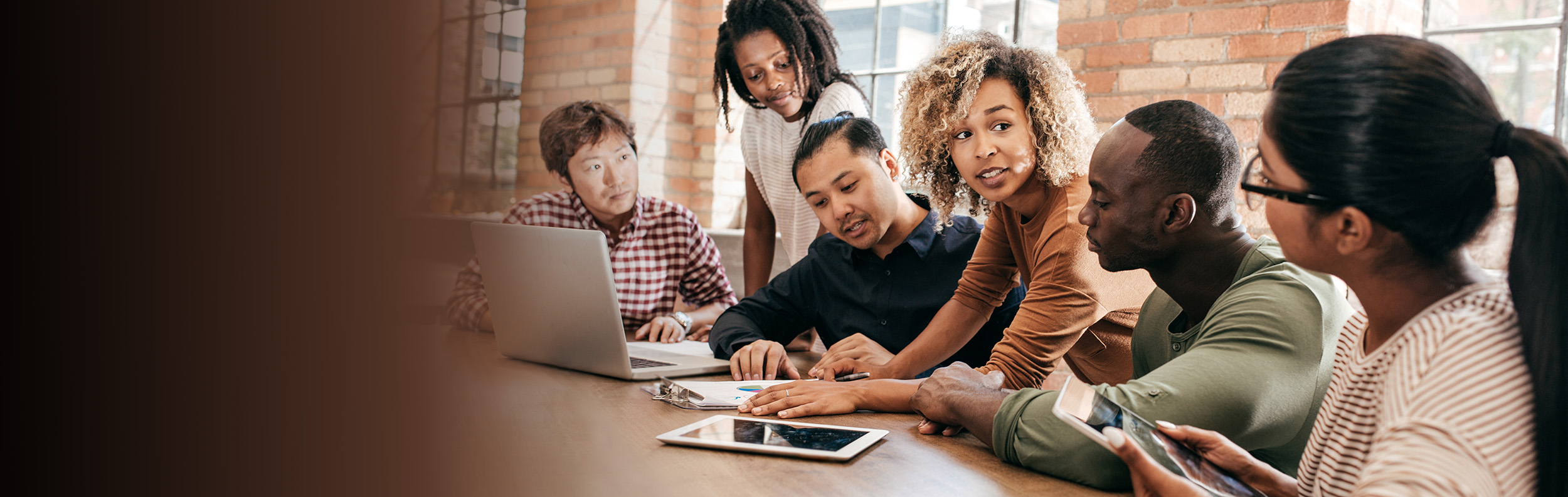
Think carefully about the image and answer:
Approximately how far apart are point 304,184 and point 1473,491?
664mm

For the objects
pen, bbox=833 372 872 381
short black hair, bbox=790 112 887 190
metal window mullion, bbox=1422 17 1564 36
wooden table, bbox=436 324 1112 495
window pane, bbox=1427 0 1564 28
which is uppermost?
window pane, bbox=1427 0 1564 28

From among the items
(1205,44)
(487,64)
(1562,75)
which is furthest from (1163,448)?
(1562,75)

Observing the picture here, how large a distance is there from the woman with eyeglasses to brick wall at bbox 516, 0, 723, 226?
12.8ft

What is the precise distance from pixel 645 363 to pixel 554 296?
0.20m

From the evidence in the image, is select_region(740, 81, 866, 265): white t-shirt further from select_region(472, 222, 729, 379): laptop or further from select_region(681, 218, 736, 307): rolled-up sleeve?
select_region(472, 222, 729, 379): laptop

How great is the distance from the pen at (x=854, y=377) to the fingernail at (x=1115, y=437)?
72 cm

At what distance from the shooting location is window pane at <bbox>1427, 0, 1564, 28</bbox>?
8.89 feet

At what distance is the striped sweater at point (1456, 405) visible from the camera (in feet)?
1.92

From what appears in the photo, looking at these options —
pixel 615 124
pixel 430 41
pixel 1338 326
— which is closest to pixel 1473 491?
pixel 1338 326

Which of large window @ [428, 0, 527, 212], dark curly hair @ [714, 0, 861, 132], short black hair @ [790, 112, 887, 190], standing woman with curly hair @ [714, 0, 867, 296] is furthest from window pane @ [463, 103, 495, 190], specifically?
dark curly hair @ [714, 0, 861, 132]

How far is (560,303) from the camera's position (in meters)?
1.42

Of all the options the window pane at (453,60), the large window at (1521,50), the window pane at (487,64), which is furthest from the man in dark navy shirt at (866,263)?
the large window at (1521,50)

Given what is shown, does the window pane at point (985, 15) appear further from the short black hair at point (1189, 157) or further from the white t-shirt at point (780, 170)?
the short black hair at point (1189, 157)

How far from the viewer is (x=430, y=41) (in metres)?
0.20
